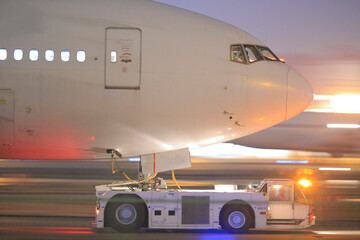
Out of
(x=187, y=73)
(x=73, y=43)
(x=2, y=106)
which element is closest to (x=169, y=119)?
(x=187, y=73)

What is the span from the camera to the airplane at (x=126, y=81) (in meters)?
10.9

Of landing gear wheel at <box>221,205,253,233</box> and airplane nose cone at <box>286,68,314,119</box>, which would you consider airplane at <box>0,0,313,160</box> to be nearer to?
airplane nose cone at <box>286,68,314,119</box>

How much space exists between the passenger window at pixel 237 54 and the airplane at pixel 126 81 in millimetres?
24

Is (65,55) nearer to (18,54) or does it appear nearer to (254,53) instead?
(18,54)

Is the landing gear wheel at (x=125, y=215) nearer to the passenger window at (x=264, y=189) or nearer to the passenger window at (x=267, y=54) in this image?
the passenger window at (x=264, y=189)

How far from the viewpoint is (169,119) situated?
37.1 feet

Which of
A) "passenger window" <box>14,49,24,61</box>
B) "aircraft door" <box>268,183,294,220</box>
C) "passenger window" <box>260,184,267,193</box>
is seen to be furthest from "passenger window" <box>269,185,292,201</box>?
"passenger window" <box>14,49,24,61</box>

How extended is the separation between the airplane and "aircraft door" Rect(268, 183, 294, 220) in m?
1.47

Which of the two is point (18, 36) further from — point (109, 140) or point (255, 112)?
point (255, 112)

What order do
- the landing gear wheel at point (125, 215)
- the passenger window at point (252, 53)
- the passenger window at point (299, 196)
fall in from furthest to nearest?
the passenger window at point (252, 53) → the passenger window at point (299, 196) → the landing gear wheel at point (125, 215)

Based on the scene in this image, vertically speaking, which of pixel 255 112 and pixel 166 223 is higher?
pixel 255 112

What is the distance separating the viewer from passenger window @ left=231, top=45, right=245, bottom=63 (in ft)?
38.0

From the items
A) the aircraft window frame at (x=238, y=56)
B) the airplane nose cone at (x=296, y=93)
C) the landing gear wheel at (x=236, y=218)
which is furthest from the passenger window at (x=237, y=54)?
the landing gear wheel at (x=236, y=218)

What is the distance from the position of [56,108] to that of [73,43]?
1.40 metres
